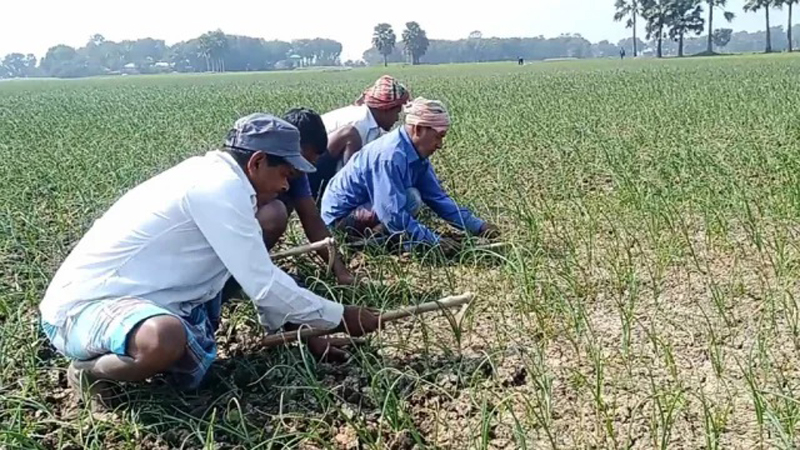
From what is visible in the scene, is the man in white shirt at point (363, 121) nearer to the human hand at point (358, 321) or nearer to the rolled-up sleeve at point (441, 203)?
the rolled-up sleeve at point (441, 203)


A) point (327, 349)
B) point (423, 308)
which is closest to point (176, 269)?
point (327, 349)

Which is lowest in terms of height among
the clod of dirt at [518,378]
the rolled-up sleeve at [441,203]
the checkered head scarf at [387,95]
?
the clod of dirt at [518,378]

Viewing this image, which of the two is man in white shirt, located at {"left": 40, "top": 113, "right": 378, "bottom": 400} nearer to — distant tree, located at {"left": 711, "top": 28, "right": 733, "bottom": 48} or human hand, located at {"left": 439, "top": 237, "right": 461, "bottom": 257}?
human hand, located at {"left": 439, "top": 237, "right": 461, "bottom": 257}

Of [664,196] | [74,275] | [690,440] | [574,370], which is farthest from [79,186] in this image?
[690,440]

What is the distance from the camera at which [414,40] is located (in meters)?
97.0

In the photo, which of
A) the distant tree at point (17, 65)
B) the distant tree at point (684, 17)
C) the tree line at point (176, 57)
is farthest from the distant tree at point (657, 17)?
the distant tree at point (17, 65)

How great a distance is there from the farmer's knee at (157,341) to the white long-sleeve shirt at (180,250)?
164mm

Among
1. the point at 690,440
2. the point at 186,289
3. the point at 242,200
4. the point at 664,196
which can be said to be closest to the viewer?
the point at 690,440

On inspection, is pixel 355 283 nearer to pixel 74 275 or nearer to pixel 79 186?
pixel 74 275

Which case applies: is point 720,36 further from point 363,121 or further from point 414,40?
point 363,121

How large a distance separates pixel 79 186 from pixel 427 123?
3.50 meters

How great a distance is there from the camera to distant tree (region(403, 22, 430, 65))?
96875 millimetres

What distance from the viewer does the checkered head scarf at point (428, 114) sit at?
3.77 m

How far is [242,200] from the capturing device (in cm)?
235
